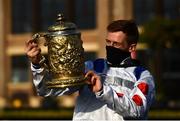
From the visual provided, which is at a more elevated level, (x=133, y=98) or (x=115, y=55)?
(x=115, y=55)

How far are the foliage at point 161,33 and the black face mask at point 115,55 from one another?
3121 cm

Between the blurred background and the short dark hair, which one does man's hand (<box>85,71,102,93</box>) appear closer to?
the short dark hair

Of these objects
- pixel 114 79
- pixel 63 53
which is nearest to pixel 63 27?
pixel 63 53

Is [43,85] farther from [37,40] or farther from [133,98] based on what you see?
[133,98]

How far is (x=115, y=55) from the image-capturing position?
3.67 m

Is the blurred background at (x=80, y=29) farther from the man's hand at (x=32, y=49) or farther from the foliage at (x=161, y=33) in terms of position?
the man's hand at (x=32, y=49)

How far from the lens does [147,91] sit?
11.8 feet

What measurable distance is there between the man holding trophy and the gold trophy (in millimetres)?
50

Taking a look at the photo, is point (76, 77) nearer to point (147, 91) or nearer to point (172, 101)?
point (147, 91)

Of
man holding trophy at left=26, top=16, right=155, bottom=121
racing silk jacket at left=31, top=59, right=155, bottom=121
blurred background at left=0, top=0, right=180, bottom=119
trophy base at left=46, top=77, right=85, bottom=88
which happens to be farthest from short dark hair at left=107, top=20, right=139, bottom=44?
blurred background at left=0, top=0, right=180, bottom=119

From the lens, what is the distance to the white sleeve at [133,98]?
341 cm

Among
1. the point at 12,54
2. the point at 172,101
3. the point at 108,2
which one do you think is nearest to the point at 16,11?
the point at 12,54

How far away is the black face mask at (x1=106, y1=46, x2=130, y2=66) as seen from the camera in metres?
3.66

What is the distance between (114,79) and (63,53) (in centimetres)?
31
